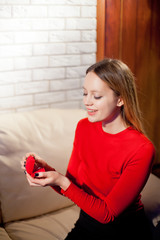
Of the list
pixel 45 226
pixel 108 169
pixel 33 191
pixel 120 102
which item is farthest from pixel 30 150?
pixel 120 102

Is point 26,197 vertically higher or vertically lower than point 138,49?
lower

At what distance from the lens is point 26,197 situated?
175cm

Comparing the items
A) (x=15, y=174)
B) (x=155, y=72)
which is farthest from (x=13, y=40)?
(x=155, y=72)

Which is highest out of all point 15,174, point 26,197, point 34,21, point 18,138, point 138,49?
point 34,21

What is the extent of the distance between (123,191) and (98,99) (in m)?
0.40

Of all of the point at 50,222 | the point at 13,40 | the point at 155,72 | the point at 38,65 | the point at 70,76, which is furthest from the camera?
the point at 155,72

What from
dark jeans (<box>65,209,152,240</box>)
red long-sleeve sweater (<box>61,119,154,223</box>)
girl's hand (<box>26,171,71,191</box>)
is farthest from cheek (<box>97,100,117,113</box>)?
dark jeans (<box>65,209,152,240</box>)

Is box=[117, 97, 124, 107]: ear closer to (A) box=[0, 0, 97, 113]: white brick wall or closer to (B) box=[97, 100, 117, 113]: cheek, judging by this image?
(B) box=[97, 100, 117, 113]: cheek

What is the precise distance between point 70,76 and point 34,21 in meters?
0.49

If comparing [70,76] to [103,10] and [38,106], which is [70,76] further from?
[103,10]

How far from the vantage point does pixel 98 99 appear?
1.36m

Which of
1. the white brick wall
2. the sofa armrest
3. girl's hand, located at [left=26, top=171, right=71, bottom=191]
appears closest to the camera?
girl's hand, located at [left=26, top=171, right=71, bottom=191]

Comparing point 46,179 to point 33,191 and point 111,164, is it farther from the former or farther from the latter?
point 33,191

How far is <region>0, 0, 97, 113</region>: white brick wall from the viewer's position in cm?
204
